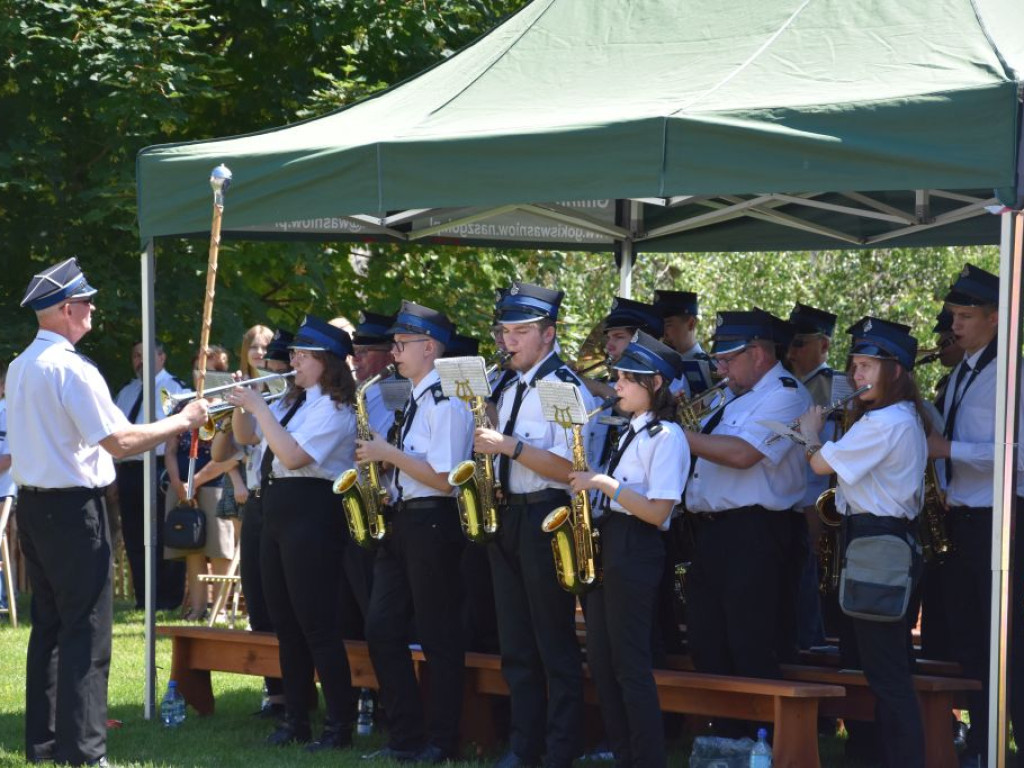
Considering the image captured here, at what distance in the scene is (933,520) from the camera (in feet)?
24.5

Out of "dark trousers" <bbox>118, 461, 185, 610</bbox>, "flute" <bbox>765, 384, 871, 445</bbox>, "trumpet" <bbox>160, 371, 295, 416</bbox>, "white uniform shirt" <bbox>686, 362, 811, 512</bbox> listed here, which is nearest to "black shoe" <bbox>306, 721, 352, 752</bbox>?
"trumpet" <bbox>160, 371, 295, 416</bbox>

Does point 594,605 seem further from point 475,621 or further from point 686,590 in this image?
point 475,621

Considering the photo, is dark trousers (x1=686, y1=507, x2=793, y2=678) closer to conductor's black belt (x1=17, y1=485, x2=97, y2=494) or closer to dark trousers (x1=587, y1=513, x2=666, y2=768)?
dark trousers (x1=587, y1=513, x2=666, y2=768)

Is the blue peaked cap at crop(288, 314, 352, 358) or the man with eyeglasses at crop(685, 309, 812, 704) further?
the blue peaked cap at crop(288, 314, 352, 358)

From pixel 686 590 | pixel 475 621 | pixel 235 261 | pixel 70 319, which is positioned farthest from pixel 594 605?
pixel 235 261

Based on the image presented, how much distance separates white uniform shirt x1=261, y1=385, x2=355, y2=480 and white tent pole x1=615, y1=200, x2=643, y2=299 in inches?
128

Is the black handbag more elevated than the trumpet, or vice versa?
the trumpet

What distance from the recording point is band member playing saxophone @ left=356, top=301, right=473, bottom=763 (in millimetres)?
7605

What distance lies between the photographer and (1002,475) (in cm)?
634

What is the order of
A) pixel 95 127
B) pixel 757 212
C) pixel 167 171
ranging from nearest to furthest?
pixel 167 171, pixel 757 212, pixel 95 127

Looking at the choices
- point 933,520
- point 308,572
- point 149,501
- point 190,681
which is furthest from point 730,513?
point 190,681

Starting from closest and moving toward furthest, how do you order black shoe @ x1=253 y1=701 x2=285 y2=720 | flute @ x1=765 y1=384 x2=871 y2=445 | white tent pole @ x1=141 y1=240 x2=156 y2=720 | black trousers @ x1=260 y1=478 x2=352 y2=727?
flute @ x1=765 y1=384 x2=871 y2=445 → black trousers @ x1=260 y1=478 x2=352 y2=727 → white tent pole @ x1=141 y1=240 x2=156 y2=720 → black shoe @ x1=253 y1=701 x2=285 y2=720

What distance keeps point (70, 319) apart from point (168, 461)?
18.8 ft

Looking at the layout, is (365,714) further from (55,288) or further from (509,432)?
(55,288)
